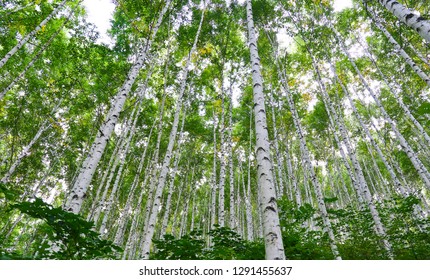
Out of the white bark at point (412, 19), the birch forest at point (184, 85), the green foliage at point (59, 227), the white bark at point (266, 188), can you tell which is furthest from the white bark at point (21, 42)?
the white bark at point (412, 19)

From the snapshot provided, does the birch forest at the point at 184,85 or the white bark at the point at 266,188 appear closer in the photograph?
the white bark at the point at 266,188

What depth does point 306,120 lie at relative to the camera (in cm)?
1859

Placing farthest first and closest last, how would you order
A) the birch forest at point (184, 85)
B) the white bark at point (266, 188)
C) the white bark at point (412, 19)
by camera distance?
the birch forest at point (184, 85) → the white bark at point (412, 19) → the white bark at point (266, 188)

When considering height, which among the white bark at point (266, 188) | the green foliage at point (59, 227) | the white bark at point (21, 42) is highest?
the white bark at point (21, 42)

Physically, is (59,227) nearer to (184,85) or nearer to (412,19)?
(412,19)

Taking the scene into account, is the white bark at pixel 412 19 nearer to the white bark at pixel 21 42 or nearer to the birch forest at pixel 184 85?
the birch forest at pixel 184 85

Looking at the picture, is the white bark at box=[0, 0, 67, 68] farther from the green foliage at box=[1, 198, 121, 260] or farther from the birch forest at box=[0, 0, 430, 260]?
the green foliage at box=[1, 198, 121, 260]

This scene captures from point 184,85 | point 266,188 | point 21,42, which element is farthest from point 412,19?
point 21,42

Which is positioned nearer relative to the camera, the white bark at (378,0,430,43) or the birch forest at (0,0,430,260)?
the white bark at (378,0,430,43)

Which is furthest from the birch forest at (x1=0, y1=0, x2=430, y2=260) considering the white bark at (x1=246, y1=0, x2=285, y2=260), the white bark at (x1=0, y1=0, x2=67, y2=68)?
the white bark at (x1=246, y1=0, x2=285, y2=260)

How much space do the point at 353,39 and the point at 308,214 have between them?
44.2ft

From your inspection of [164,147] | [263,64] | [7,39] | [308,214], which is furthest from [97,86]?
[308,214]
